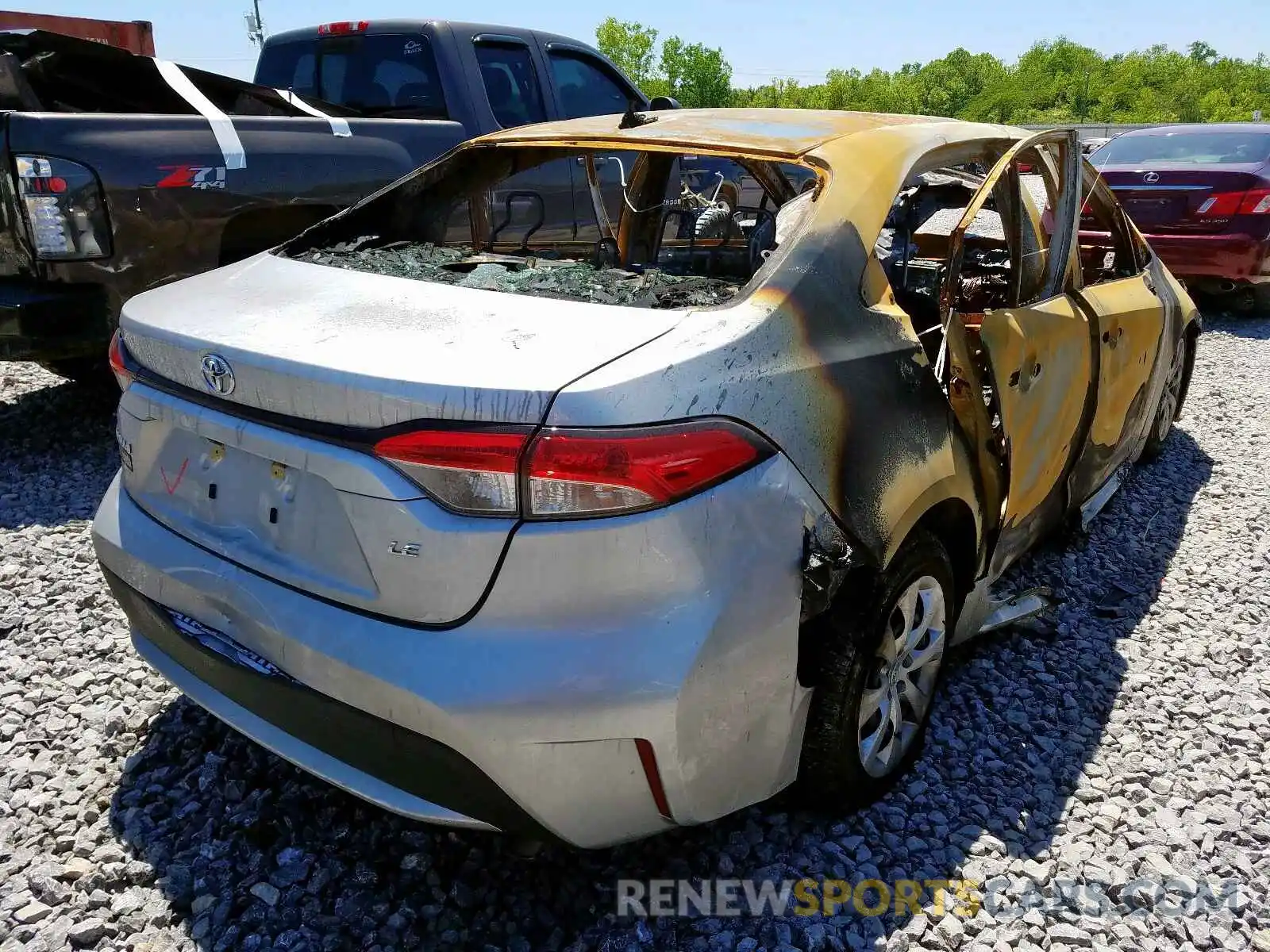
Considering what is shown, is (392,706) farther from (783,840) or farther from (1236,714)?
(1236,714)

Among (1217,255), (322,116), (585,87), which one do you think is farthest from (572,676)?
(1217,255)

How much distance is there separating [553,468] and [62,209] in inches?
129

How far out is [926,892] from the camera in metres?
2.17

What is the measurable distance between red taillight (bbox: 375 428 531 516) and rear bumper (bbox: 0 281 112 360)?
9.72ft

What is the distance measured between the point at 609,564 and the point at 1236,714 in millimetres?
2293

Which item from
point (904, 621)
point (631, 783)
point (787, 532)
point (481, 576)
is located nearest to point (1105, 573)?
point (904, 621)

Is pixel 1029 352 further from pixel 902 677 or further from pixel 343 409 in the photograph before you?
pixel 343 409

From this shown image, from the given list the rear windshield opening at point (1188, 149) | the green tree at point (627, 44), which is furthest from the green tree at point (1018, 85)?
the rear windshield opening at point (1188, 149)

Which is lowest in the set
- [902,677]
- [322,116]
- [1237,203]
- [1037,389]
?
[902,677]

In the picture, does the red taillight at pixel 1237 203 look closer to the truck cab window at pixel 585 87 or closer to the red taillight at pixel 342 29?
the truck cab window at pixel 585 87

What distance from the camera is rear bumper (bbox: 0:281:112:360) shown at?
3.80 meters

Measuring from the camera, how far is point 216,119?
437 centimetres


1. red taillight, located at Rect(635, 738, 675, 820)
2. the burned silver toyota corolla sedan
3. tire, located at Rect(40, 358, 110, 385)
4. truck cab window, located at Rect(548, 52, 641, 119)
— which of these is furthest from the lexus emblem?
truck cab window, located at Rect(548, 52, 641, 119)

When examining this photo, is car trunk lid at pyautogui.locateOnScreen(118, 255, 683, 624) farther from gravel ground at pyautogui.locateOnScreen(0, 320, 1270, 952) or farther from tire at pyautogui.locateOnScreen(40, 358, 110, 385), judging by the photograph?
tire at pyautogui.locateOnScreen(40, 358, 110, 385)
